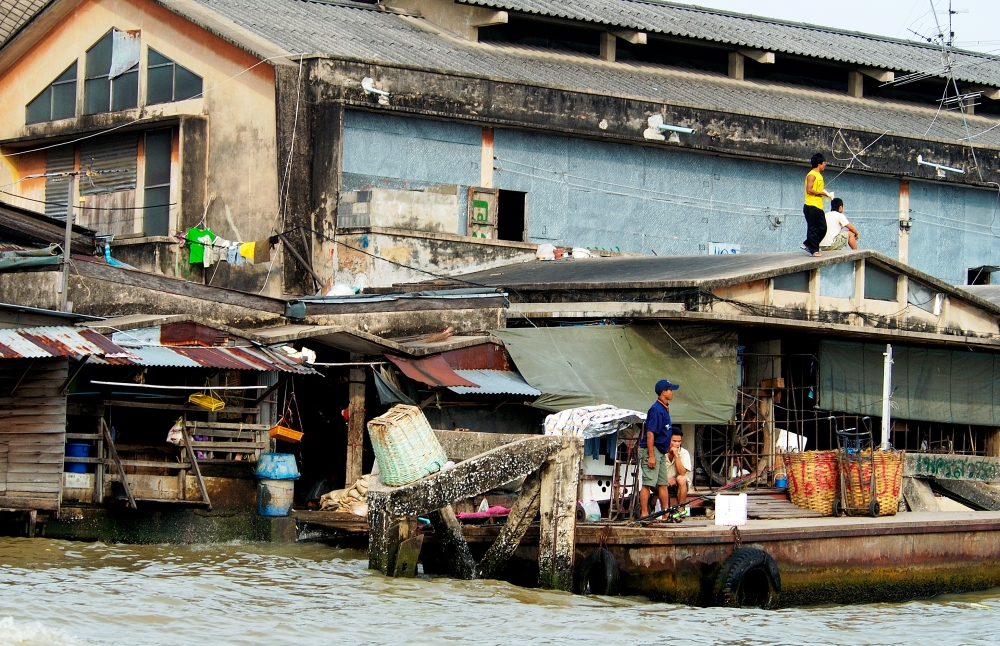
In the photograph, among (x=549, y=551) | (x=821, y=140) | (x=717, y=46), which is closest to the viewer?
(x=549, y=551)

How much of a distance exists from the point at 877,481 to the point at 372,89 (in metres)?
9.10

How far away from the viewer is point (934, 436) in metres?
20.7

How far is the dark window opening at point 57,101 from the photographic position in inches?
925

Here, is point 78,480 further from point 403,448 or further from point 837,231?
point 837,231

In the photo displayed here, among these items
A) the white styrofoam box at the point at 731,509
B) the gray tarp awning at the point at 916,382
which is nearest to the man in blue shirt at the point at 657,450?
the white styrofoam box at the point at 731,509

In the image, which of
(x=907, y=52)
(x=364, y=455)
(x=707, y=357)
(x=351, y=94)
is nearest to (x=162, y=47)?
(x=351, y=94)

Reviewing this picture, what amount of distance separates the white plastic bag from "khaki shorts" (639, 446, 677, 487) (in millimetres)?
5231

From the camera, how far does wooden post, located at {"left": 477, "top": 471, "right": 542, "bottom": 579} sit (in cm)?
1384

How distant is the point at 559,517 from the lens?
13609 millimetres

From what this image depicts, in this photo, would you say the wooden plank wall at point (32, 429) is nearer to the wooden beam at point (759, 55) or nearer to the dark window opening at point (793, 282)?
the dark window opening at point (793, 282)

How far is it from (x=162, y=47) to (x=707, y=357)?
10.2 meters

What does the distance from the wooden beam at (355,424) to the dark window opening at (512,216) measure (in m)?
5.43

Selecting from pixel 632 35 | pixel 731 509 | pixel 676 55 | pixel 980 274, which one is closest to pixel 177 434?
pixel 731 509

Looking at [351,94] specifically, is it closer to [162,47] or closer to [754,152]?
[162,47]
